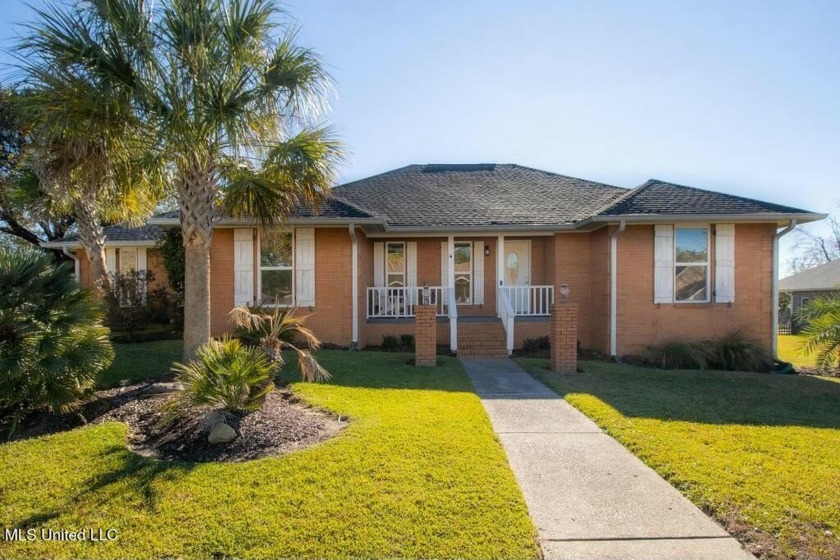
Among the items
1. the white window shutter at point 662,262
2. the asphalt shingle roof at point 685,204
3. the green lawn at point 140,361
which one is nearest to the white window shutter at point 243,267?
the green lawn at point 140,361

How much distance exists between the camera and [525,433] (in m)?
5.01

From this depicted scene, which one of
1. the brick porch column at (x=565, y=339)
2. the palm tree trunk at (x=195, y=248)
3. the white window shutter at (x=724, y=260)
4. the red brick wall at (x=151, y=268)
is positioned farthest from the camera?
the red brick wall at (x=151, y=268)

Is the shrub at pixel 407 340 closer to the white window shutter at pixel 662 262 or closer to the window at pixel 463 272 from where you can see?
the window at pixel 463 272

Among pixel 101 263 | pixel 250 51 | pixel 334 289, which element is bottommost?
pixel 334 289

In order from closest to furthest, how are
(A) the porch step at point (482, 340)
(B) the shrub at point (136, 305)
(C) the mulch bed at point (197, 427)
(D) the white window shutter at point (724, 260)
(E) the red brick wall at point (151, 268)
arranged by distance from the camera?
(C) the mulch bed at point (197, 427)
(A) the porch step at point (482, 340)
(D) the white window shutter at point (724, 260)
(B) the shrub at point (136, 305)
(E) the red brick wall at point (151, 268)

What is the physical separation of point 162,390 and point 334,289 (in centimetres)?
495

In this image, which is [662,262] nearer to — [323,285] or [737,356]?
[737,356]

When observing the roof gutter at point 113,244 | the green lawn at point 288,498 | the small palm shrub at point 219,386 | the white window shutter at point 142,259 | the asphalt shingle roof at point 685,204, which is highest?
the asphalt shingle roof at point 685,204

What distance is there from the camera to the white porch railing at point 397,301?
11.7m

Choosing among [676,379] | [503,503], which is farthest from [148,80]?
[676,379]

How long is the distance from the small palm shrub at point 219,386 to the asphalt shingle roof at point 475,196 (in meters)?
6.99

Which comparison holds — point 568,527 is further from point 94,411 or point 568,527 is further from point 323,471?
point 94,411

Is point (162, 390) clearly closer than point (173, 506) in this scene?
No

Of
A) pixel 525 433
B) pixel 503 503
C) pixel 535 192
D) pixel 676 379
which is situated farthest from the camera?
pixel 535 192
